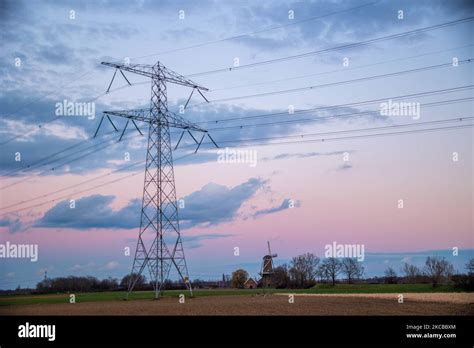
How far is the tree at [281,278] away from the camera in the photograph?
13288 centimetres

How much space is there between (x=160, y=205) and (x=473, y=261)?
5117 cm

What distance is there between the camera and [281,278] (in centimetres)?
13462

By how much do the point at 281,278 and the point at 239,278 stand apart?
1563 cm

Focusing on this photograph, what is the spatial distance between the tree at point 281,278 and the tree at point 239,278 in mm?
11594

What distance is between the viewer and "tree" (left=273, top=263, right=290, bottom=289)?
13288 centimetres
